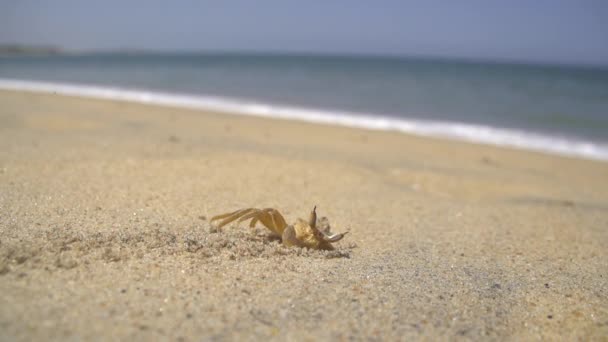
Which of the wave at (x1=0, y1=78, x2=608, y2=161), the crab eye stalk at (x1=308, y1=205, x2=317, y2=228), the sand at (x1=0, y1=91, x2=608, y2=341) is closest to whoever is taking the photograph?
the sand at (x1=0, y1=91, x2=608, y2=341)

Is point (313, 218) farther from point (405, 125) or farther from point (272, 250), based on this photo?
point (405, 125)

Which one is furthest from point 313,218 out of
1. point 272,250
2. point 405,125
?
point 405,125

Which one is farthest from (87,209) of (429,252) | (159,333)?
(429,252)

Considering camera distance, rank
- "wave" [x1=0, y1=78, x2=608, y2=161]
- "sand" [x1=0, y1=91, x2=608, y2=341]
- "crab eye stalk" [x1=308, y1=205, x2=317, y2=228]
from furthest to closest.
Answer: "wave" [x1=0, y1=78, x2=608, y2=161] < "crab eye stalk" [x1=308, y1=205, x2=317, y2=228] < "sand" [x1=0, y1=91, x2=608, y2=341]

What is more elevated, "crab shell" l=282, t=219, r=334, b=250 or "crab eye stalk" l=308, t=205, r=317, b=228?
"crab eye stalk" l=308, t=205, r=317, b=228

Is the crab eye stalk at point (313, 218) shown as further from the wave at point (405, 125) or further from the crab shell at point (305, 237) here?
the wave at point (405, 125)

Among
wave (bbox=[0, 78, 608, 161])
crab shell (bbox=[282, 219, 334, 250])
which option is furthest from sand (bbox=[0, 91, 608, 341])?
wave (bbox=[0, 78, 608, 161])

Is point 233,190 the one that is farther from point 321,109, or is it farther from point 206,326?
point 321,109

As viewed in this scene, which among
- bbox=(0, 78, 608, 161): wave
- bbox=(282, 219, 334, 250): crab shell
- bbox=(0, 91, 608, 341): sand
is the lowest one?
bbox=(0, 91, 608, 341): sand

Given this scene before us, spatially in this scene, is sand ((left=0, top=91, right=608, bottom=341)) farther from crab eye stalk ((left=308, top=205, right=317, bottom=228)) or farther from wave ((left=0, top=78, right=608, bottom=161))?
wave ((left=0, top=78, right=608, bottom=161))
